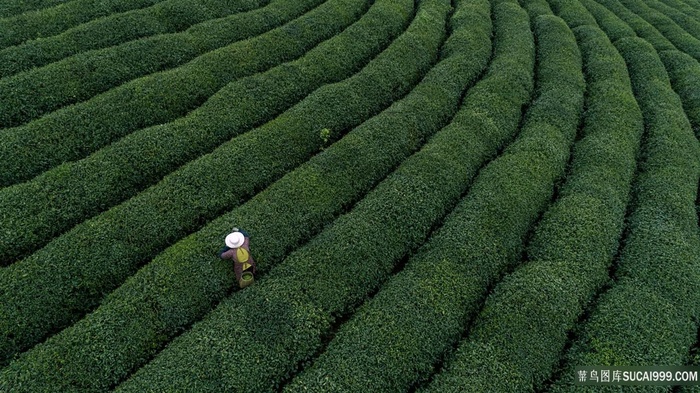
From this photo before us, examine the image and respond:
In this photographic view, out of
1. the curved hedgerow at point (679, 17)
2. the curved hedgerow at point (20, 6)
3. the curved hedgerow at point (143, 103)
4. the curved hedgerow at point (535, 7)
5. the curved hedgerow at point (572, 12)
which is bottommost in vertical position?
the curved hedgerow at point (679, 17)

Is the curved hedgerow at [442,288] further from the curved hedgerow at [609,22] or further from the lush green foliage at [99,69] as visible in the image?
the curved hedgerow at [609,22]

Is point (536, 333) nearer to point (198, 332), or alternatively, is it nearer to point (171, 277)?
point (198, 332)

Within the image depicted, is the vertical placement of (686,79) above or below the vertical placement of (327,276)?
above

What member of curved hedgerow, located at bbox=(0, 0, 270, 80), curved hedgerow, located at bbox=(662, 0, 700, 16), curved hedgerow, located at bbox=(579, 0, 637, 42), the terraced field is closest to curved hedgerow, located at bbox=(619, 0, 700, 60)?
curved hedgerow, located at bbox=(579, 0, 637, 42)

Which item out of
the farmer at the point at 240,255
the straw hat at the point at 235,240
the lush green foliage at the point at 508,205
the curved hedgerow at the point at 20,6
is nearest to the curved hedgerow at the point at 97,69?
the curved hedgerow at the point at 20,6

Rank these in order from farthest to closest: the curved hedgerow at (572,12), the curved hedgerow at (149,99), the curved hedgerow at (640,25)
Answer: the curved hedgerow at (572,12), the curved hedgerow at (640,25), the curved hedgerow at (149,99)

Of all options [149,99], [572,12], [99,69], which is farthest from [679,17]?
[99,69]

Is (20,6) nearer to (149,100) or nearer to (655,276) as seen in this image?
(149,100)
